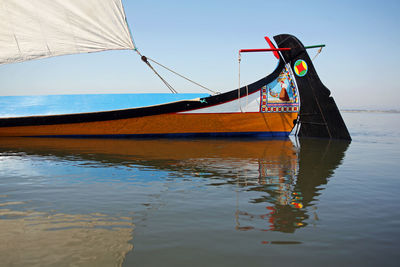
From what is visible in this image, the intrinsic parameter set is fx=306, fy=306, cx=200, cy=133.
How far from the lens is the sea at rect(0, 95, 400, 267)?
6.70ft

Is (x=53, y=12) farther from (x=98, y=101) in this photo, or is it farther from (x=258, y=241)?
(x=258, y=241)

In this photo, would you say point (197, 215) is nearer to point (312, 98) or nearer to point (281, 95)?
point (281, 95)

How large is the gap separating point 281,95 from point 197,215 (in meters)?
8.60

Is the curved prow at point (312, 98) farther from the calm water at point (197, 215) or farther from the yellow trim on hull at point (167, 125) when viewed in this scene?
the calm water at point (197, 215)

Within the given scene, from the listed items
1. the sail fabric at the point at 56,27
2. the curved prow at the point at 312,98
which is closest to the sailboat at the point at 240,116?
the curved prow at the point at 312,98

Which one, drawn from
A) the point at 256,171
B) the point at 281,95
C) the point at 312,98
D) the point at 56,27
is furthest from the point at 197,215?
the point at 312,98

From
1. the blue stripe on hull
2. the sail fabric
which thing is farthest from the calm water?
the blue stripe on hull

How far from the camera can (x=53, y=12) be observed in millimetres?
7848

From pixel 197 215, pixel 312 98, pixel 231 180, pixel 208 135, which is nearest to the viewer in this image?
pixel 197 215

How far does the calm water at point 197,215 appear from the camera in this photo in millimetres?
2041

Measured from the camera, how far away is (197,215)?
2785 millimetres

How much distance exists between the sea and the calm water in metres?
0.01

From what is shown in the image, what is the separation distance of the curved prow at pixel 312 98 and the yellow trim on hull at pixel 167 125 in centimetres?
63

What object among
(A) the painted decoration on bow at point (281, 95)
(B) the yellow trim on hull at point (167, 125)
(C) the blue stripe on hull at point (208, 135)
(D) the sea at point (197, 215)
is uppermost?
(A) the painted decoration on bow at point (281, 95)
